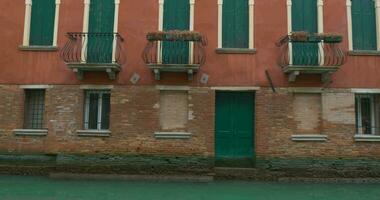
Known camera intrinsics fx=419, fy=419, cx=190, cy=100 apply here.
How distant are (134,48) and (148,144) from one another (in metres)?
3.55

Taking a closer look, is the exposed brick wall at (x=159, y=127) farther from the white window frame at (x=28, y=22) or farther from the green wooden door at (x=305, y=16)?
the green wooden door at (x=305, y=16)

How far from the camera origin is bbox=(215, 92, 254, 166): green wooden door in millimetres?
15227

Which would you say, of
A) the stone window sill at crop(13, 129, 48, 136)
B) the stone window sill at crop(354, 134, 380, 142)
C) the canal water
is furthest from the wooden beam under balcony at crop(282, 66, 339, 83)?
the stone window sill at crop(13, 129, 48, 136)

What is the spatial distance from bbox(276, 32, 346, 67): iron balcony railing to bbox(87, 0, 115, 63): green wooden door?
6.31m

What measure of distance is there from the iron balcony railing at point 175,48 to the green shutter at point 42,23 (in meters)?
3.76

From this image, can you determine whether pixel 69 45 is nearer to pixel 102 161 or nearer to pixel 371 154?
pixel 102 161

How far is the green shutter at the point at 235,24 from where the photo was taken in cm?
1544

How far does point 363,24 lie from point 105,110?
10.1m

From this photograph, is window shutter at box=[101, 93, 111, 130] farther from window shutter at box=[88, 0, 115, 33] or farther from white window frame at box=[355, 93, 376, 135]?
white window frame at box=[355, 93, 376, 135]

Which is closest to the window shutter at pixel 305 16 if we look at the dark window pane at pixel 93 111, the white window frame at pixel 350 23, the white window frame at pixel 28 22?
the white window frame at pixel 350 23

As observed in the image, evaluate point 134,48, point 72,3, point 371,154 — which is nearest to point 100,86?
point 134,48

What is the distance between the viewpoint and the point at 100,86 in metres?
15.3

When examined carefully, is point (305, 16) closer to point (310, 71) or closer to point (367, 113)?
point (310, 71)

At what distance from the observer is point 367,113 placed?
1533 cm
